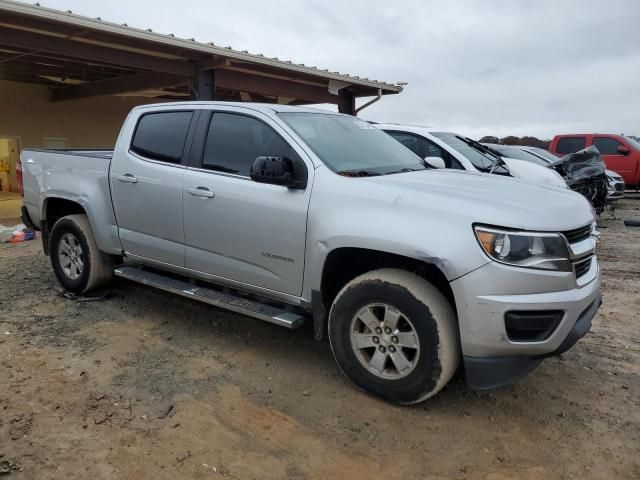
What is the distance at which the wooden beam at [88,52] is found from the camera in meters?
7.82

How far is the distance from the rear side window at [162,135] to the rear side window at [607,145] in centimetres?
1428

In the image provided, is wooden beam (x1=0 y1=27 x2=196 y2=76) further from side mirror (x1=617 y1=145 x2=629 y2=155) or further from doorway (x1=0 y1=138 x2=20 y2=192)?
side mirror (x1=617 y1=145 x2=629 y2=155)

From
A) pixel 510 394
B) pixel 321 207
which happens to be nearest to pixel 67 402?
pixel 321 207

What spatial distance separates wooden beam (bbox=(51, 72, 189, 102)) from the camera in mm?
10633

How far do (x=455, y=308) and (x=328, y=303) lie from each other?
936 millimetres

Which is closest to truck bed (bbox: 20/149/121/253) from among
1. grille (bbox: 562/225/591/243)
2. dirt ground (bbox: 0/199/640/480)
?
dirt ground (bbox: 0/199/640/480)

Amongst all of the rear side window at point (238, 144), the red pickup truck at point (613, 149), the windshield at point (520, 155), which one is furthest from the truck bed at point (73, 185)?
the red pickup truck at point (613, 149)

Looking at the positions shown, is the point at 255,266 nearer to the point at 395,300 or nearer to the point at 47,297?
the point at 395,300

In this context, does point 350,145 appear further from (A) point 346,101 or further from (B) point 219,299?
(A) point 346,101

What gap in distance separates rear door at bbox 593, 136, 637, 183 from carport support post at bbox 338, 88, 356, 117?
7.30 m

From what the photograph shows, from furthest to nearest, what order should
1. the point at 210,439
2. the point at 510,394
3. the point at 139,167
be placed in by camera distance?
1. the point at 139,167
2. the point at 510,394
3. the point at 210,439

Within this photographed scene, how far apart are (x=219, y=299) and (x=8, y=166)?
47.9 ft

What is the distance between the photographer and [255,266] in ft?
12.0

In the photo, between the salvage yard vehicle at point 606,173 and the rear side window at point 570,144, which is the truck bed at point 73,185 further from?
the rear side window at point 570,144
